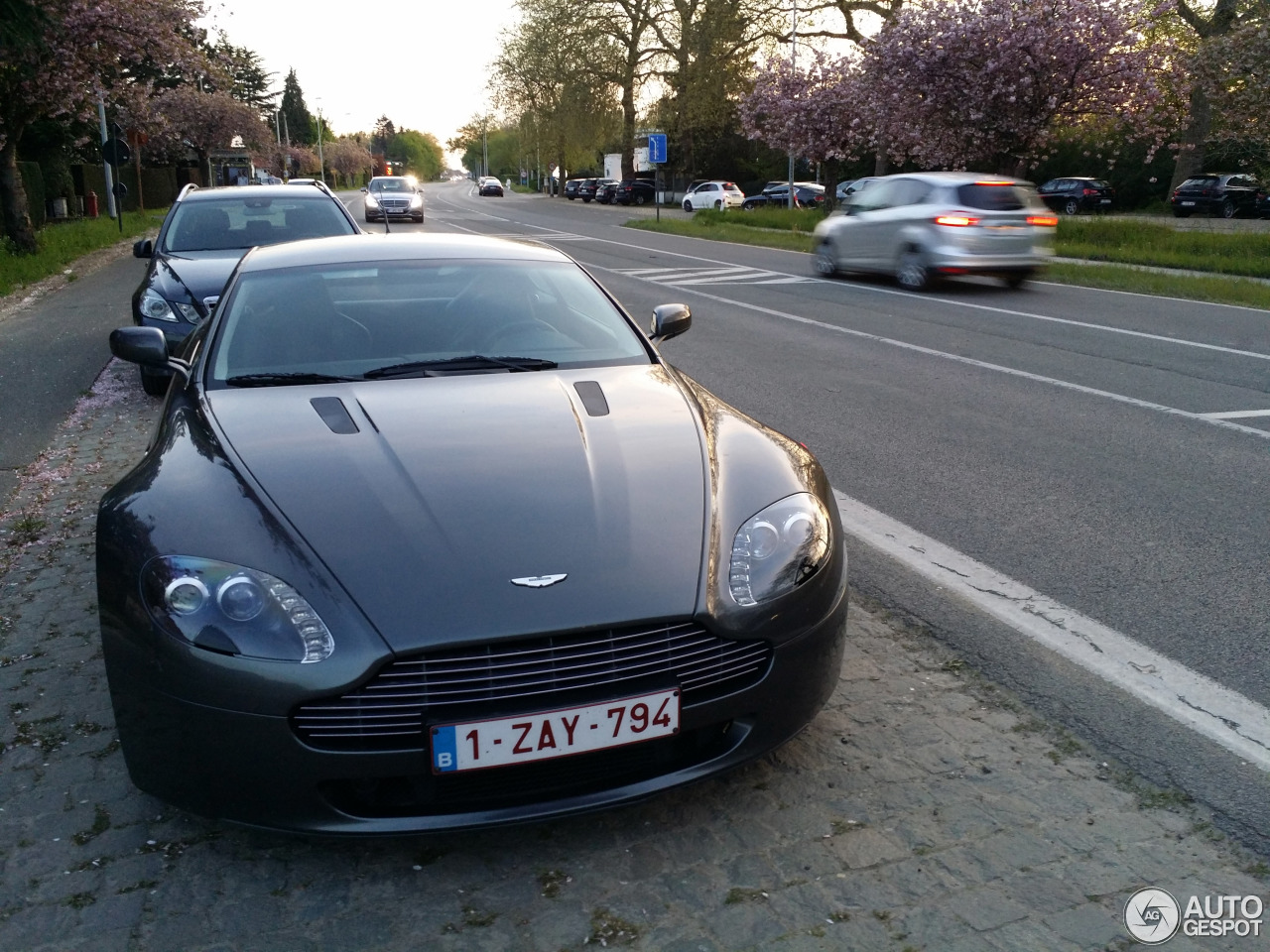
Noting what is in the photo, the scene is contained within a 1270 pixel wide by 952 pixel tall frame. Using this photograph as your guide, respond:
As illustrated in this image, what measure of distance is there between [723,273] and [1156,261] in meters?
7.61

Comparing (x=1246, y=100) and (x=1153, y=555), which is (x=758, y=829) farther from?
(x=1246, y=100)

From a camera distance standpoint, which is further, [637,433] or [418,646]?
[637,433]

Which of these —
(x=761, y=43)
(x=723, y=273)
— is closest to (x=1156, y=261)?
(x=723, y=273)

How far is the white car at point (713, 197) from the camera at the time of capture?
50.5 meters

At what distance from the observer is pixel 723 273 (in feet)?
62.2

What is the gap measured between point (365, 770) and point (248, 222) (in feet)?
27.1

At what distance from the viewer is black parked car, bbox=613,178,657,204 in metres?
61.8

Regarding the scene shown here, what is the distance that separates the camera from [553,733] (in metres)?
2.51

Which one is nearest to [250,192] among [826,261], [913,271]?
[913,271]

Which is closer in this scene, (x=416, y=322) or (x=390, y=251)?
(x=416, y=322)

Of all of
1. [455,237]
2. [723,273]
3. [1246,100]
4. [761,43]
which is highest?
[761,43]

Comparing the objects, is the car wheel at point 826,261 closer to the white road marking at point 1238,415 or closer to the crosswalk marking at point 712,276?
the crosswalk marking at point 712,276

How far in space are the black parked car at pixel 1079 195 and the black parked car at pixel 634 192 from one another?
78.7 ft

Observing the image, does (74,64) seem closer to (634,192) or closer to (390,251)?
(390,251)
